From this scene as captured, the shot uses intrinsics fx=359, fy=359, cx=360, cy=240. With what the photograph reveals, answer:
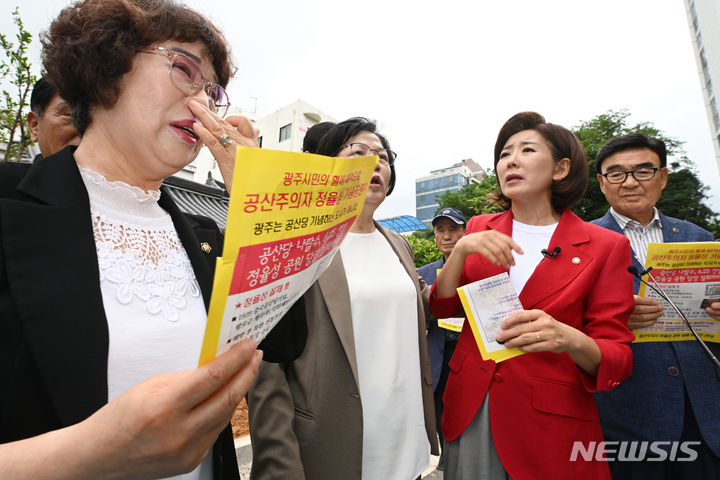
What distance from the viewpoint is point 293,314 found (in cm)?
133

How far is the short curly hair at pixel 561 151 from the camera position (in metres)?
2.07

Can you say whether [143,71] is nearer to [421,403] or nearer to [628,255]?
[421,403]

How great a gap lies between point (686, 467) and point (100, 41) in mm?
3676

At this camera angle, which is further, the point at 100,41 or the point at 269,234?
the point at 100,41

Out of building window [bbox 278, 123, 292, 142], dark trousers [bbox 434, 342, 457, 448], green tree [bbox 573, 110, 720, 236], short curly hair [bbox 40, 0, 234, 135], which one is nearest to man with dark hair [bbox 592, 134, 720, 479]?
dark trousers [bbox 434, 342, 457, 448]

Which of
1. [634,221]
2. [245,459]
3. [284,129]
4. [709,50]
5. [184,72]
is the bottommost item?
[245,459]

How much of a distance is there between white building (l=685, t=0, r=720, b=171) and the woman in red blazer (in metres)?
38.9

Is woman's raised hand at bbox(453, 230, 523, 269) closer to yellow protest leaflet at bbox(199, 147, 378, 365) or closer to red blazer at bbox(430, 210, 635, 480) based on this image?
red blazer at bbox(430, 210, 635, 480)

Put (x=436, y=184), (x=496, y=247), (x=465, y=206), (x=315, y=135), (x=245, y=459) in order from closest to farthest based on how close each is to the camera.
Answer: (x=496, y=247) → (x=315, y=135) → (x=245, y=459) → (x=465, y=206) → (x=436, y=184)

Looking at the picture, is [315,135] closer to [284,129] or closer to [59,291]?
[59,291]

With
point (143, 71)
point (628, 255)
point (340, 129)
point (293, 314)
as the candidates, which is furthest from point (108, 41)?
point (628, 255)

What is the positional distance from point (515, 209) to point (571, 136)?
0.52 metres

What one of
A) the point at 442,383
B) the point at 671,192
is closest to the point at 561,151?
the point at 442,383

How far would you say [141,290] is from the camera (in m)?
1.07
